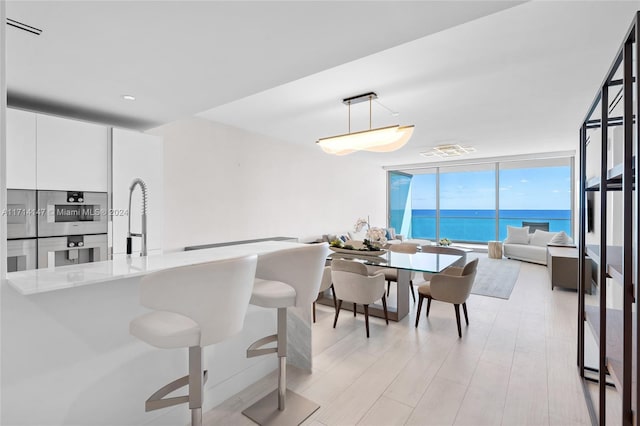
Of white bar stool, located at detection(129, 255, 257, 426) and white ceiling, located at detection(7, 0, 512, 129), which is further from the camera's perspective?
white ceiling, located at detection(7, 0, 512, 129)

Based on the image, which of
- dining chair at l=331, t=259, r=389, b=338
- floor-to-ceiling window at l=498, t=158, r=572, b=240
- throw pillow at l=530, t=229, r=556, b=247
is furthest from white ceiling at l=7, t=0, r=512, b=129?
floor-to-ceiling window at l=498, t=158, r=572, b=240

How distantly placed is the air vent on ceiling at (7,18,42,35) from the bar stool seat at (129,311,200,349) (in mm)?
1560

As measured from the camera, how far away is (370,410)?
197 centimetres

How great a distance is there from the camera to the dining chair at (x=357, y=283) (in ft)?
10.1

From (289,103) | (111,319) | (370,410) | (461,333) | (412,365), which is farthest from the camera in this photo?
(289,103)

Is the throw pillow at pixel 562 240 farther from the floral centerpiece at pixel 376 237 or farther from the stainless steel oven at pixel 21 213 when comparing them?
the stainless steel oven at pixel 21 213

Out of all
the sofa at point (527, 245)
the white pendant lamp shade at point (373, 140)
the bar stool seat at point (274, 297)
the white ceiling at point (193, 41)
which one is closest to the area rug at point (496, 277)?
the sofa at point (527, 245)

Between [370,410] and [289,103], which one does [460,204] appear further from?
[370,410]

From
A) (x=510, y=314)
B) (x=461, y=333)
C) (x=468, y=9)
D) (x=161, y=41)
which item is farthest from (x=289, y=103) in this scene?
(x=510, y=314)

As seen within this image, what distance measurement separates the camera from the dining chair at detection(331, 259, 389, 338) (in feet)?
10.1

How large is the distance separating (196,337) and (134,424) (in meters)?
0.87

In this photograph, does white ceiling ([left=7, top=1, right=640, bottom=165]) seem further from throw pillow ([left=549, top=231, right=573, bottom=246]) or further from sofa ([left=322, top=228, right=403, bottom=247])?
throw pillow ([left=549, top=231, right=573, bottom=246])

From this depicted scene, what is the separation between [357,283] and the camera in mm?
3123

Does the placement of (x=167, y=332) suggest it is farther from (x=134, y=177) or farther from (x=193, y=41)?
(x=134, y=177)
